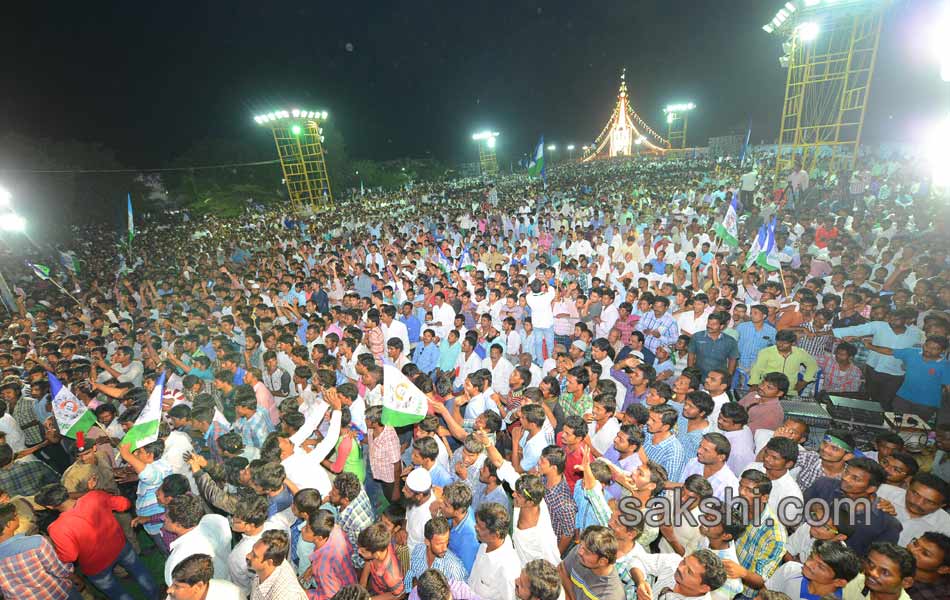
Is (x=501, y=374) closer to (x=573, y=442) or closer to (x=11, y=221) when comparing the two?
(x=573, y=442)

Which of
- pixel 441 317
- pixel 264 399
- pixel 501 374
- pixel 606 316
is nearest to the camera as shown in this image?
pixel 264 399

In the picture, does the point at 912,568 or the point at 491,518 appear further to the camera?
the point at 491,518

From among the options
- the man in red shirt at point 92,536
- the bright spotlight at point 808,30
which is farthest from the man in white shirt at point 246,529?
the bright spotlight at point 808,30

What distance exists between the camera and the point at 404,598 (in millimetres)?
2957

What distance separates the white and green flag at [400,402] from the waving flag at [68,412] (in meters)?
3.42

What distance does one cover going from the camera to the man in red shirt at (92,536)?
10.7 ft

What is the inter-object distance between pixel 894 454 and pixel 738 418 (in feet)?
3.16

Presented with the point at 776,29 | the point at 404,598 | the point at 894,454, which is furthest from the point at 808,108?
the point at 404,598

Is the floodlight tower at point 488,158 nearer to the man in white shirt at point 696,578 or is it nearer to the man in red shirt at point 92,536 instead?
the man in red shirt at point 92,536

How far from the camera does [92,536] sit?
3361mm

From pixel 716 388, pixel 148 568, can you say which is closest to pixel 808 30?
pixel 716 388

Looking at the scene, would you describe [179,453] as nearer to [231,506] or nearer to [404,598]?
[231,506]

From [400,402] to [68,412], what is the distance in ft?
12.0

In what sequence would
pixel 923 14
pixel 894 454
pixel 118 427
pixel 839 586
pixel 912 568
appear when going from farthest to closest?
pixel 923 14 < pixel 118 427 < pixel 894 454 < pixel 839 586 < pixel 912 568
